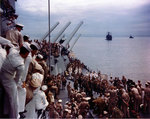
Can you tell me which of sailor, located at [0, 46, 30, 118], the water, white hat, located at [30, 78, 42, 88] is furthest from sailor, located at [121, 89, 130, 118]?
the water

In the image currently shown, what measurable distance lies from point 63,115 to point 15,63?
3188 mm

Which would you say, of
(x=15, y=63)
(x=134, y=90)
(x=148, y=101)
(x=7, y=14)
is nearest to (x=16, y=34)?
(x=15, y=63)

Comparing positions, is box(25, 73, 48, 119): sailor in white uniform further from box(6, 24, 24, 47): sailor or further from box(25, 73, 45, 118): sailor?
box(6, 24, 24, 47): sailor

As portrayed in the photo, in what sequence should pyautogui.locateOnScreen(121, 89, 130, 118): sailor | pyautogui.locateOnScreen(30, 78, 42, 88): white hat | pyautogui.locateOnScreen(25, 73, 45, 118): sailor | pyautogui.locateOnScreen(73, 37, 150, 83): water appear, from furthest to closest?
1. pyautogui.locateOnScreen(73, 37, 150, 83): water
2. pyautogui.locateOnScreen(121, 89, 130, 118): sailor
3. pyautogui.locateOnScreen(25, 73, 45, 118): sailor
4. pyautogui.locateOnScreen(30, 78, 42, 88): white hat

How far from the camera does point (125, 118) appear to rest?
6340 millimetres

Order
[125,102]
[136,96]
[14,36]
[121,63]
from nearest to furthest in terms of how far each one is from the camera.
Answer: [14,36]
[125,102]
[136,96]
[121,63]

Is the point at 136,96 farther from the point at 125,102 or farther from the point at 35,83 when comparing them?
the point at 35,83

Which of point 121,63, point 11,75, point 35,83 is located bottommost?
point 35,83

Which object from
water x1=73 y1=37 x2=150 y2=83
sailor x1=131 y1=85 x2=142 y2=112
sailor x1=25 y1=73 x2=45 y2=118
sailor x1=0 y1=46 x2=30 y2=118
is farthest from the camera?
water x1=73 y1=37 x2=150 y2=83

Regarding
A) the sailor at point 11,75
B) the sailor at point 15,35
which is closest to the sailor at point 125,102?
the sailor at point 15,35

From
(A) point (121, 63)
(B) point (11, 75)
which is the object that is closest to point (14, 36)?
(B) point (11, 75)

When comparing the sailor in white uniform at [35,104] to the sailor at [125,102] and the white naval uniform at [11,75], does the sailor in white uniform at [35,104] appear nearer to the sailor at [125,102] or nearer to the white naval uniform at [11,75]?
the white naval uniform at [11,75]

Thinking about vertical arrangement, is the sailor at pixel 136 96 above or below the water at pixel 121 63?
below

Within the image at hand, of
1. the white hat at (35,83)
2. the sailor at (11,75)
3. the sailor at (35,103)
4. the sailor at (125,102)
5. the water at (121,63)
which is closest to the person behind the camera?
the sailor at (11,75)
